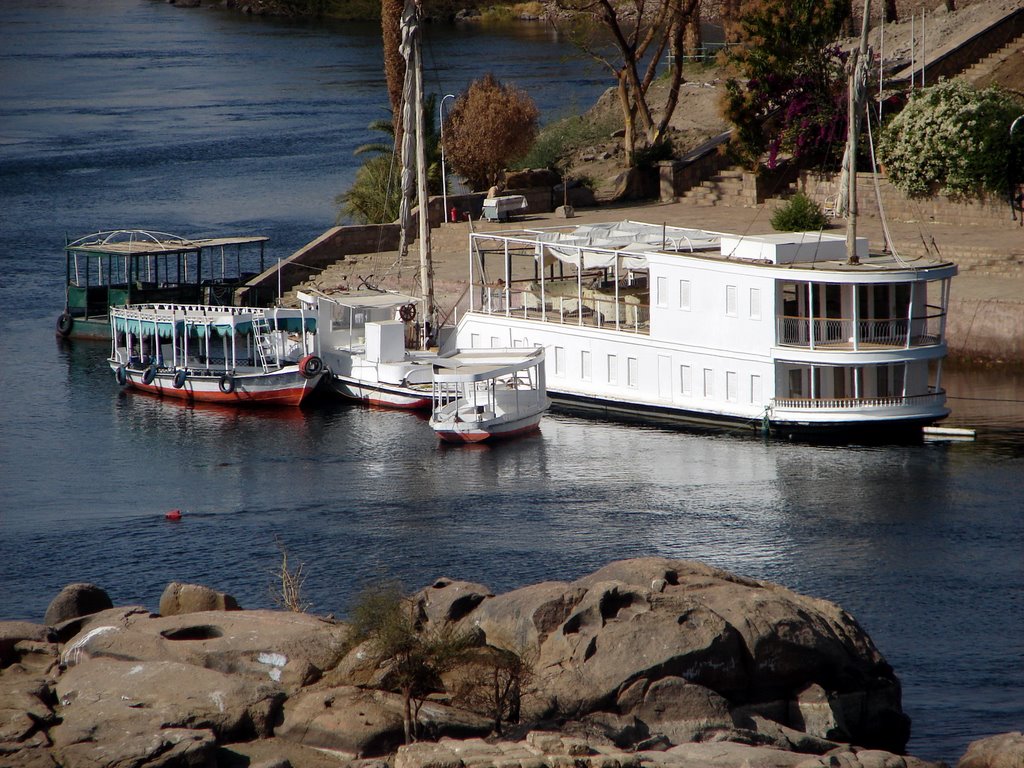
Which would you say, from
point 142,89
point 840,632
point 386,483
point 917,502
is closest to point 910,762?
point 840,632

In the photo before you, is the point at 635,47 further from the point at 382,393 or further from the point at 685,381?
the point at 685,381

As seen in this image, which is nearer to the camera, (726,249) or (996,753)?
(996,753)

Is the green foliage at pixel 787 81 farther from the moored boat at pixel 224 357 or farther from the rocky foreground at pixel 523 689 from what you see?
the rocky foreground at pixel 523 689

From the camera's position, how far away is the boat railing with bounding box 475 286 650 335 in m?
46.3

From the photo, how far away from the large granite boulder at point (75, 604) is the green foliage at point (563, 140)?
4286cm

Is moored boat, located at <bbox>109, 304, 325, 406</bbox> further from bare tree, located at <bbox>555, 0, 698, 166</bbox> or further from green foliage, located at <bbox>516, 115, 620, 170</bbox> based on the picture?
bare tree, located at <bbox>555, 0, 698, 166</bbox>

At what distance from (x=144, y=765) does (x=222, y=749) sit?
1288 millimetres

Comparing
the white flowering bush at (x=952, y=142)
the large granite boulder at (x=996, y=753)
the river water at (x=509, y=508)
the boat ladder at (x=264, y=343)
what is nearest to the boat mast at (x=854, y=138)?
the river water at (x=509, y=508)

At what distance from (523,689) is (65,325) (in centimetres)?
3951

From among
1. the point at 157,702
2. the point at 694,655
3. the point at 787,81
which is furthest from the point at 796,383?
the point at 157,702

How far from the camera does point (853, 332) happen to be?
40.6 metres

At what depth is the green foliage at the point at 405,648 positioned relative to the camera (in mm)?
21188

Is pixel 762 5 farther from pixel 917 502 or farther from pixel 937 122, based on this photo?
pixel 917 502

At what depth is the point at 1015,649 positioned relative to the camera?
26.8 meters
